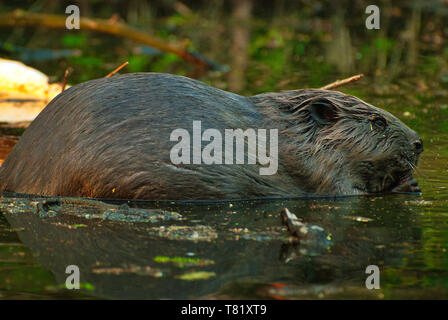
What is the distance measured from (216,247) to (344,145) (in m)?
1.77

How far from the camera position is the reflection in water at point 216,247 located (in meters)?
2.88

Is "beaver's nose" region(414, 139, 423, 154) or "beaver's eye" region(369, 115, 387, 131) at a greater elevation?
"beaver's eye" region(369, 115, 387, 131)

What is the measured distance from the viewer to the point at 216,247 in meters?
3.39

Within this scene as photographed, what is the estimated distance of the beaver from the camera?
13.7 feet

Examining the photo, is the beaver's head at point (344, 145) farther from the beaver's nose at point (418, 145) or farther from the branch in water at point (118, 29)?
the branch in water at point (118, 29)

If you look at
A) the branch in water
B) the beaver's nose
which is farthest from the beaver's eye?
the branch in water

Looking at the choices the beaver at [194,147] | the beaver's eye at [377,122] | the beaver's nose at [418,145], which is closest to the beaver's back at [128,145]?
the beaver at [194,147]

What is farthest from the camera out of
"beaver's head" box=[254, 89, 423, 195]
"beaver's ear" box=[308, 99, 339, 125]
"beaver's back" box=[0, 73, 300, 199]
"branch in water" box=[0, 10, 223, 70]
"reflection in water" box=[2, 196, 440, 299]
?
"branch in water" box=[0, 10, 223, 70]

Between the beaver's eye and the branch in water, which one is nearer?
the beaver's eye

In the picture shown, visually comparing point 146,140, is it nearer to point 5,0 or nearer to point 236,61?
point 236,61

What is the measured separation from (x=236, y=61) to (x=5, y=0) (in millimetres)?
8550

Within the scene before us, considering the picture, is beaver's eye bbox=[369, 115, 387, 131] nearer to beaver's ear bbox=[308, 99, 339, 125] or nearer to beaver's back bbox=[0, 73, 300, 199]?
beaver's ear bbox=[308, 99, 339, 125]

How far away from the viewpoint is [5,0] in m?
17.9
